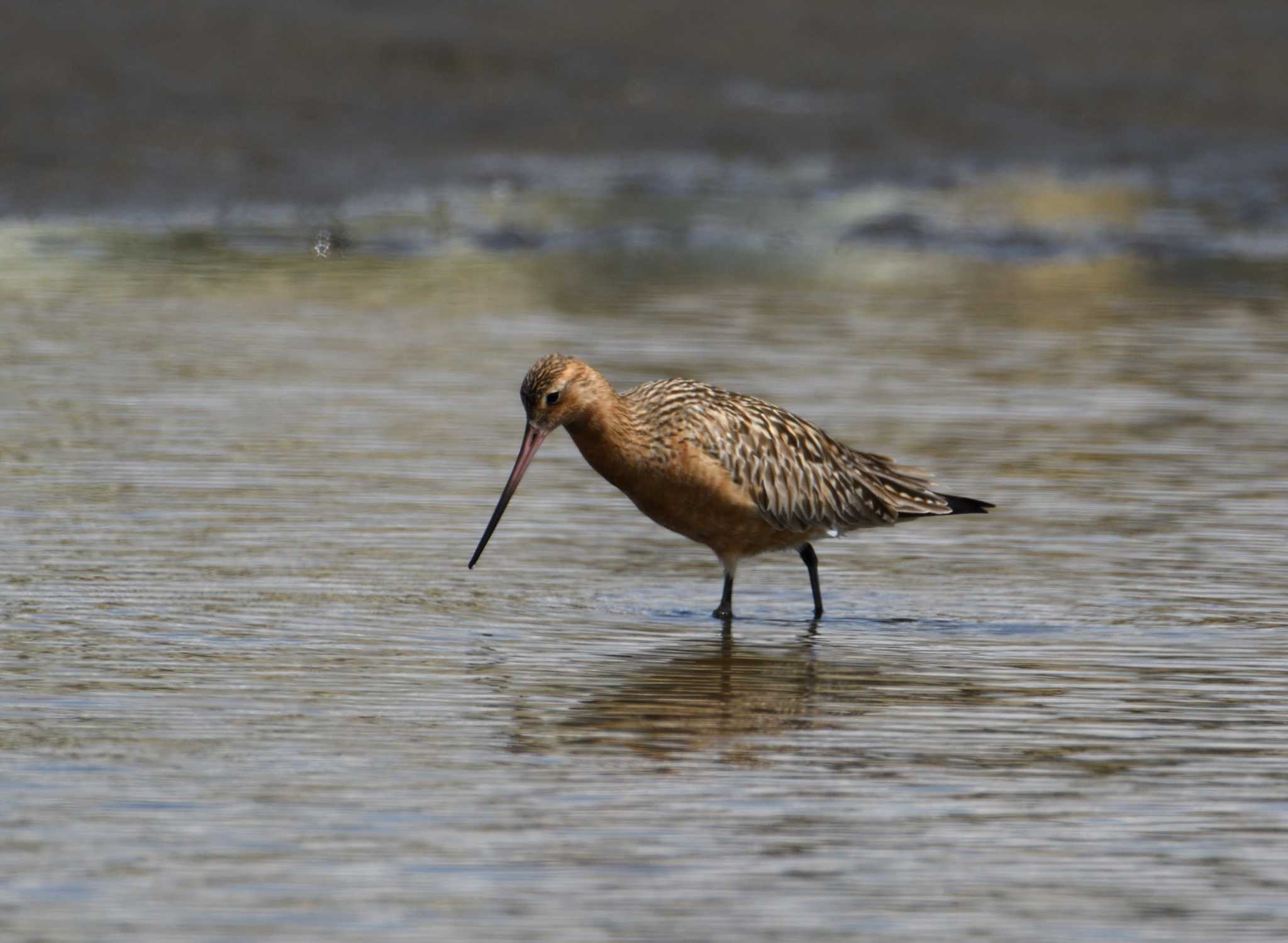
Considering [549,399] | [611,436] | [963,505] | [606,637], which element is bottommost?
[606,637]

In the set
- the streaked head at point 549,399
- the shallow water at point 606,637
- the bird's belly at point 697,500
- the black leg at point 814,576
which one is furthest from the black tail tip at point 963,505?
the streaked head at point 549,399

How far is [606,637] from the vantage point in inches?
307

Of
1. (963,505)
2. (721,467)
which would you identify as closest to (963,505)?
(963,505)

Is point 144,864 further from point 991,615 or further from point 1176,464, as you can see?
point 1176,464

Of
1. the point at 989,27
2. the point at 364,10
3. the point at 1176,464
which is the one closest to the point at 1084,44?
the point at 989,27

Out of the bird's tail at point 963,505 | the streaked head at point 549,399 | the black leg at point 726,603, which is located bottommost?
the black leg at point 726,603

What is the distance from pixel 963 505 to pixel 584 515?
168 centimetres

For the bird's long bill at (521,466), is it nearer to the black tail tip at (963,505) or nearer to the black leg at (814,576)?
the black leg at (814,576)

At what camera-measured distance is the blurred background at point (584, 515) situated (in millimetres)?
5363

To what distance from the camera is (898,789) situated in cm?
598

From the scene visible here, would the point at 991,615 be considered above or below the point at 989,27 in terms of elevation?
below

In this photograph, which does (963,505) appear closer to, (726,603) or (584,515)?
(726,603)

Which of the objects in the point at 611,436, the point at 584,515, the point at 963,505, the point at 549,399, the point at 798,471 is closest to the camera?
the point at 549,399

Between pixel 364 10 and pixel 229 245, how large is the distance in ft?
21.4
